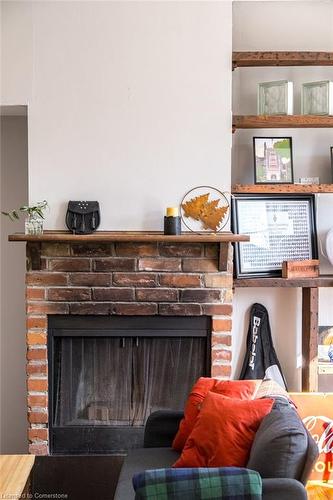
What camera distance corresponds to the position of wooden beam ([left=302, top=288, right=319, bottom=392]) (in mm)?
3604

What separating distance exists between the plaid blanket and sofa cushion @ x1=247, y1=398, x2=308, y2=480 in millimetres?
150

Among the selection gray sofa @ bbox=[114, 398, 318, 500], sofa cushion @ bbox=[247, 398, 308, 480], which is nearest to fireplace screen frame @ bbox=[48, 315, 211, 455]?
gray sofa @ bbox=[114, 398, 318, 500]

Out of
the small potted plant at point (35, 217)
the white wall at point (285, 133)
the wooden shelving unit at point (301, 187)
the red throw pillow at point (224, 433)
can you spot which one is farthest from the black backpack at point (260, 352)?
the small potted plant at point (35, 217)

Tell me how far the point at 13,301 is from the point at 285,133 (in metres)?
1.94

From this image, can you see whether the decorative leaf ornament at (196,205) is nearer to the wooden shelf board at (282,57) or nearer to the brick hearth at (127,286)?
the brick hearth at (127,286)

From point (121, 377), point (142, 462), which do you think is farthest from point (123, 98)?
point (142, 462)

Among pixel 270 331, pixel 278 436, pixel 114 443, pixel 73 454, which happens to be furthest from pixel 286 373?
pixel 278 436

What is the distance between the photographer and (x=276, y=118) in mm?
3473

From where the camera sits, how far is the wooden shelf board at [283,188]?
353cm

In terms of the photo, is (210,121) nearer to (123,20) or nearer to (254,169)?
(254,169)

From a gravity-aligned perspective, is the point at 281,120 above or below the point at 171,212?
above

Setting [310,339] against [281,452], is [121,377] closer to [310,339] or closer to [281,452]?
[310,339]

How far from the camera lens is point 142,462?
2686 millimetres

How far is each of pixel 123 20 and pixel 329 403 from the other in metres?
2.32
